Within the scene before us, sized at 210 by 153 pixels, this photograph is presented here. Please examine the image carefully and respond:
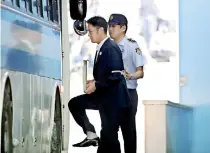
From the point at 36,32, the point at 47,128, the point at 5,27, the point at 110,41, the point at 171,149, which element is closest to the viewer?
the point at 5,27

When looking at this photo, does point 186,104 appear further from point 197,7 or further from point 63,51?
point 63,51

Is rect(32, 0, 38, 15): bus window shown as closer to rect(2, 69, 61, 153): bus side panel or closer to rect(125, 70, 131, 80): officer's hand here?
rect(2, 69, 61, 153): bus side panel

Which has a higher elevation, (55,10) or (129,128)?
(55,10)

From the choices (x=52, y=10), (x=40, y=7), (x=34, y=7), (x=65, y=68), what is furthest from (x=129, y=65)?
(x=34, y=7)

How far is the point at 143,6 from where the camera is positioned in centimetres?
Answer: 1240

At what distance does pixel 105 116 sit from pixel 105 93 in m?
0.45

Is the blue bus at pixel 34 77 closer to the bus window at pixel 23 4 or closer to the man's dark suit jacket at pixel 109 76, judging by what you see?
the bus window at pixel 23 4

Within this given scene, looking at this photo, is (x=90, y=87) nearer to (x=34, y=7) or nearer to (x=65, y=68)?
(x=65, y=68)

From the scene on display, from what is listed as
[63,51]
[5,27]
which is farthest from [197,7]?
[5,27]

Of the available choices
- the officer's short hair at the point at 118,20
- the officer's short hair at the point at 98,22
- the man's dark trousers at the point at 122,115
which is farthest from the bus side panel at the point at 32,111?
the officer's short hair at the point at 118,20

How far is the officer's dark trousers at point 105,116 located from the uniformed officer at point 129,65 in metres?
0.20

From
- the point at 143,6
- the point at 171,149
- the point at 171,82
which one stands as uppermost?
the point at 143,6

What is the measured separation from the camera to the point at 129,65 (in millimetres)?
11953

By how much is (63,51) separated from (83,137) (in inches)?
119
